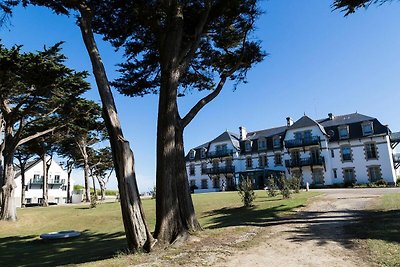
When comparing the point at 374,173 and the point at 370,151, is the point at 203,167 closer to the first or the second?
the point at 370,151

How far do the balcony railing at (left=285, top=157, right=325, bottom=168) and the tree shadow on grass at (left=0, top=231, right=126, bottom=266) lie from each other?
1255 inches

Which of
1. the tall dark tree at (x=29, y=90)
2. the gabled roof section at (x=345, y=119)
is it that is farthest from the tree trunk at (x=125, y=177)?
the gabled roof section at (x=345, y=119)

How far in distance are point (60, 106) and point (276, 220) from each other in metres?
17.1

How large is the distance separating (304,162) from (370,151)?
7.99m

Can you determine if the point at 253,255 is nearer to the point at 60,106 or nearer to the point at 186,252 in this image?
the point at 186,252

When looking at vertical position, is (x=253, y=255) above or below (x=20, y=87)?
below

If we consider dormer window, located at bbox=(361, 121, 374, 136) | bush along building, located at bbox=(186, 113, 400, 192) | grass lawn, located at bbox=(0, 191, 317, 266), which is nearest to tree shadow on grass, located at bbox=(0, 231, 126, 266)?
Result: grass lawn, located at bbox=(0, 191, 317, 266)

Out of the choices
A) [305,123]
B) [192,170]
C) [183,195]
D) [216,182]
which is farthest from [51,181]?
[183,195]

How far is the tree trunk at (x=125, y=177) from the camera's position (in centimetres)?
783

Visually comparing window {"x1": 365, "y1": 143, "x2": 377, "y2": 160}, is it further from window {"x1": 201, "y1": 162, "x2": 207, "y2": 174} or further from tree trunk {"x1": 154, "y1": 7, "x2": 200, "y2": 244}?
tree trunk {"x1": 154, "y1": 7, "x2": 200, "y2": 244}

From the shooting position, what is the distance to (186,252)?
7211 millimetres

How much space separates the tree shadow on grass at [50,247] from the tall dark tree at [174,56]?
8.29 feet

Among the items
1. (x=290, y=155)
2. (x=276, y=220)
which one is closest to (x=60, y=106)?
(x=276, y=220)

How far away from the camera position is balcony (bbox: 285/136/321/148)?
41.2 m
